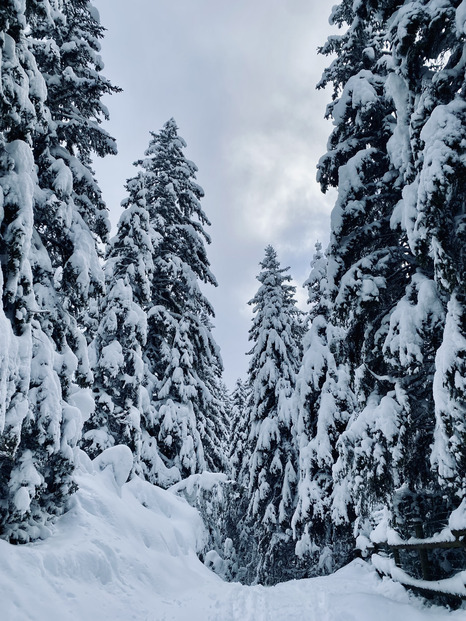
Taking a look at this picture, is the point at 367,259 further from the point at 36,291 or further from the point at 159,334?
the point at 159,334

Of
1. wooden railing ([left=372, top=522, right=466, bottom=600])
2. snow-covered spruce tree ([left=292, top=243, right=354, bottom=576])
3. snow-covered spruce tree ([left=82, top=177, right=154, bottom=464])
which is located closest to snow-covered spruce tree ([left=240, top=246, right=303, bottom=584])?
snow-covered spruce tree ([left=292, top=243, right=354, bottom=576])

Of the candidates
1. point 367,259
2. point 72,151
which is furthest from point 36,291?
point 367,259

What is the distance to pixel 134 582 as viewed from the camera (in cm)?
776

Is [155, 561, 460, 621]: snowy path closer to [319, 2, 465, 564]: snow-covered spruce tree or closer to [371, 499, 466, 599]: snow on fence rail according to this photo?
[371, 499, 466, 599]: snow on fence rail

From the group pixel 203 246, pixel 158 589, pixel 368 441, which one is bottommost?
pixel 158 589

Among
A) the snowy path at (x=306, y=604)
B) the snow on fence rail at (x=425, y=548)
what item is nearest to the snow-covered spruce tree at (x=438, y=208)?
the snow on fence rail at (x=425, y=548)

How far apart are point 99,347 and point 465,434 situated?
11.4m

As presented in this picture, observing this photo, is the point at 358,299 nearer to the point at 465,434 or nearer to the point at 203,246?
the point at 465,434

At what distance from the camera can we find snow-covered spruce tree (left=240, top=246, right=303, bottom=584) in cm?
1792

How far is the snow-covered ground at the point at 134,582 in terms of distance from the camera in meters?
5.79

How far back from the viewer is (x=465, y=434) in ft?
17.9

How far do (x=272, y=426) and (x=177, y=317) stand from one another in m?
6.39

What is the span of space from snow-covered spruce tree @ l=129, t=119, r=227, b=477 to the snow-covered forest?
0.21 metres

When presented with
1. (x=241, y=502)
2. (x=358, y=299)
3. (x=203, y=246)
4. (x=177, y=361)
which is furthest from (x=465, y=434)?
(x=241, y=502)
